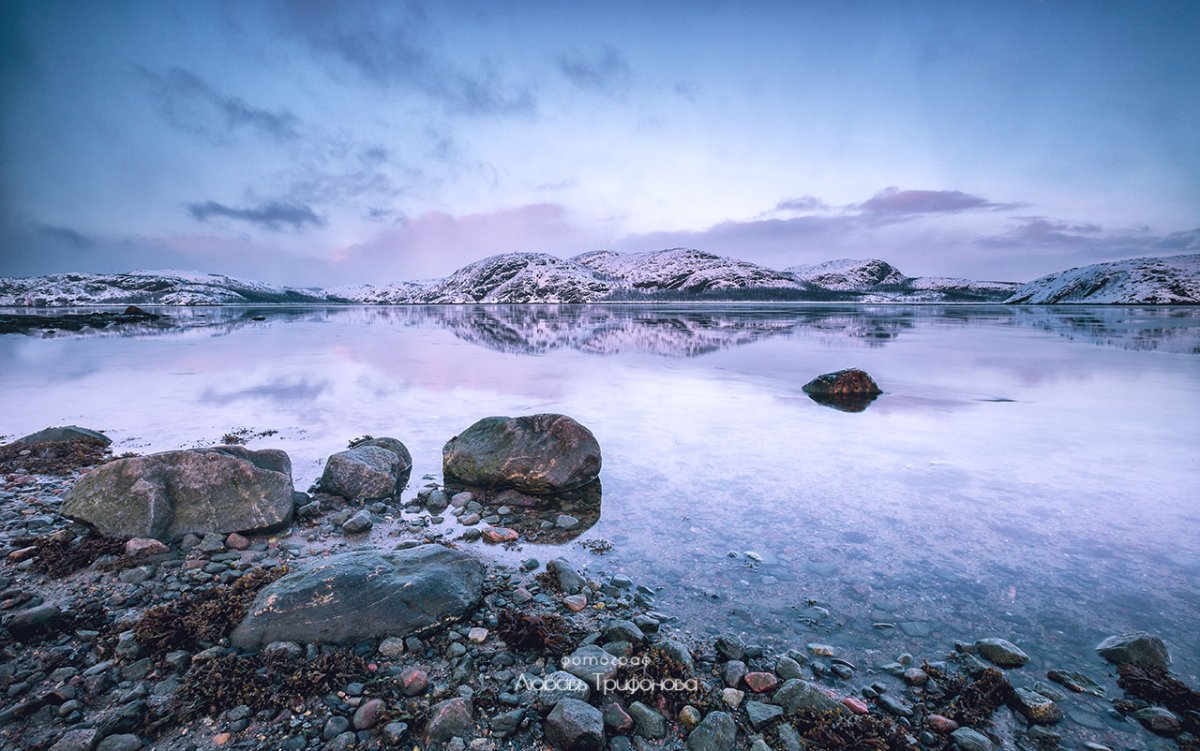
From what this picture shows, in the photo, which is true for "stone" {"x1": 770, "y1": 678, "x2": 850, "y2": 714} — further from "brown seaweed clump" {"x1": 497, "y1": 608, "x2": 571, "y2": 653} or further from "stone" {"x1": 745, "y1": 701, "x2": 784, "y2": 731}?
"brown seaweed clump" {"x1": 497, "y1": 608, "x2": 571, "y2": 653}

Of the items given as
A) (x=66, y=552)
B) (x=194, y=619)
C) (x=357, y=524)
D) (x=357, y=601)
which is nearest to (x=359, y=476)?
(x=357, y=524)

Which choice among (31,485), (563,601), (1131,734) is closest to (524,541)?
(563,601)

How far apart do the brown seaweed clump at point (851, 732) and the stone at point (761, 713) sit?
14 cm

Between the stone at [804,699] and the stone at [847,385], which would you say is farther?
the stone at [847,385]

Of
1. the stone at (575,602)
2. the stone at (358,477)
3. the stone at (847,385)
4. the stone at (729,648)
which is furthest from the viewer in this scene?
the stone at (847,385)

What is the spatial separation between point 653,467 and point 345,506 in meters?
5.65

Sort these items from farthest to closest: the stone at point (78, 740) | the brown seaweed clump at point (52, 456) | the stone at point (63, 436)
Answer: the stone at point (63, 436) < the brown seaweed clump at point (52, 456) < the stone at point (78, 740)

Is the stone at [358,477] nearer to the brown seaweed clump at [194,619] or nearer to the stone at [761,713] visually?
the brown seaweed clump at [194,619]

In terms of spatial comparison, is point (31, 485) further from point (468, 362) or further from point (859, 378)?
point (859, 378)

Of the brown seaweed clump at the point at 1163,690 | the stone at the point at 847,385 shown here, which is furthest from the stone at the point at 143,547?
the stone at the point at 847,385

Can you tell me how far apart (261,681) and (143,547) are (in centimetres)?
360

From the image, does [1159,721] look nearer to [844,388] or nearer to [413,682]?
[413,682]

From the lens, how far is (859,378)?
18.1 meters

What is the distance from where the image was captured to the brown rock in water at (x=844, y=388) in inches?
690
